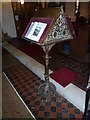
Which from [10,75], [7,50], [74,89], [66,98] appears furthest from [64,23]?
[7,50]

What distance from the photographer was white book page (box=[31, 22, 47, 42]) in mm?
1674

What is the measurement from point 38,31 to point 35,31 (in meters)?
0.06

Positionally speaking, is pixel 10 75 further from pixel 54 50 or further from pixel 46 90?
pixel 54 50

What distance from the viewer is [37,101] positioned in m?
2.00

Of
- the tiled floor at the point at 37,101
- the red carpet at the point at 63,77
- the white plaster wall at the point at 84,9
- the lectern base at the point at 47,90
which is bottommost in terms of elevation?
the tiled floor at the point at 37,101

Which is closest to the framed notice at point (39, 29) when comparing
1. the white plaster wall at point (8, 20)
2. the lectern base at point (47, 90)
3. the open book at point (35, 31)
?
the open book at point (35, 31)

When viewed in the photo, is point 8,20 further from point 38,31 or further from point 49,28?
point 49,28

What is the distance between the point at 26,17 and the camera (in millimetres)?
6371

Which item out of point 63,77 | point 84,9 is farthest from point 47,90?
point 84,9

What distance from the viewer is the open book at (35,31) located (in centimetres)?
168

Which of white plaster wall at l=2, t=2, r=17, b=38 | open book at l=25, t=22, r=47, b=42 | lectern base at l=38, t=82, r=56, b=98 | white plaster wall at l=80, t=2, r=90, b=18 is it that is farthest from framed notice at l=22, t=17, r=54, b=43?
white plaster wall at l=80, t=2, r=90, b=18

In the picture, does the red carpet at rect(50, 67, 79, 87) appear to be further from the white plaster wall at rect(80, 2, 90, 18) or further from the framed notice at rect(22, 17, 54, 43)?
the white plaster wall at rect(80, 2, 90, 18)

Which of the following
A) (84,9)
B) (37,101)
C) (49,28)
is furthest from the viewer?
(84,9)

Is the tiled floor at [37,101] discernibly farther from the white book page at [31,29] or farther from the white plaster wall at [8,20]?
the white plaster wall at [8,20]
